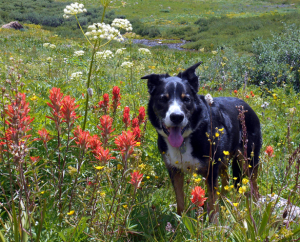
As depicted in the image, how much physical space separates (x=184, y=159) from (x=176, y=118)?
49cm

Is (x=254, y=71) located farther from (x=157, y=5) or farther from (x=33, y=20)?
(x=157, y=5)

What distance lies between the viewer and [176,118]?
2469 mm

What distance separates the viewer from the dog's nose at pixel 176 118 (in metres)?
2.45

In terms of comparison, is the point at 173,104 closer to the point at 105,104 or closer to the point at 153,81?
the point at 153,81

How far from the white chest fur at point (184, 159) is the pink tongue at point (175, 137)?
10 cm

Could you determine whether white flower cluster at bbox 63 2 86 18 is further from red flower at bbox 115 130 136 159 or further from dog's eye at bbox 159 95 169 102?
red flower at bbox 115 130 136 159

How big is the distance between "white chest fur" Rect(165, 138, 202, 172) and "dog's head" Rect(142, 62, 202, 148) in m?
0.13

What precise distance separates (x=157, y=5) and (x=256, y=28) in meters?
38.8

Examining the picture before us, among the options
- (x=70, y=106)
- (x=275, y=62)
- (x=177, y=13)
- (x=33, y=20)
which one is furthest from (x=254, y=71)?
(x=177, y=13)

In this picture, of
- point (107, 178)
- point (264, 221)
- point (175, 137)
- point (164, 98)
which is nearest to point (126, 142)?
point (107, 178)

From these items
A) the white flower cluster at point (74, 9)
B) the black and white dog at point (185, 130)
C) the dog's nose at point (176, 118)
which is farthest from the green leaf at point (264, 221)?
the white flower cluster at point (74, 9)

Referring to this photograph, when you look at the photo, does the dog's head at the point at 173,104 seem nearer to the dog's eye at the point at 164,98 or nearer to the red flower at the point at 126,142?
the dog's eye at the point at 164,98

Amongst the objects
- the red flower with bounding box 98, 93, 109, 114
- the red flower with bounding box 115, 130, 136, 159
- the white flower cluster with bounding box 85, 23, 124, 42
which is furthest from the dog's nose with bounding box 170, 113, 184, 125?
the red flower with bounding box 115, 130, 136, 159

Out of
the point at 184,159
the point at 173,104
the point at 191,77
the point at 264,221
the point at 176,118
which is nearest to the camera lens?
the point at 264,221
